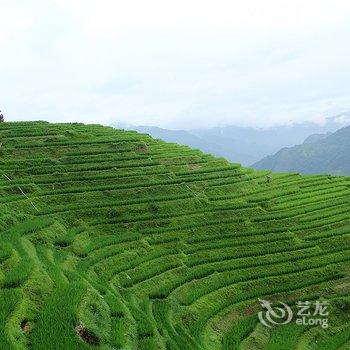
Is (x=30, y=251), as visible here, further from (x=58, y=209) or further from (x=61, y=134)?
(x=61, y=134)

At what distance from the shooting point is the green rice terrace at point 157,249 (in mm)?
18391

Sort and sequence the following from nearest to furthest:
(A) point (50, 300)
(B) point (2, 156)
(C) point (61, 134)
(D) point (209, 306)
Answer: (A) point (50, 300) < (D) point (209, 306) < (B) point (2, 156) < (C) point (61, 134)

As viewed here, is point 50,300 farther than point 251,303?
No

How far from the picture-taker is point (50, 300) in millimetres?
18234

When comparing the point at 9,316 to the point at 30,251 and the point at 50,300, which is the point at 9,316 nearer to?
the point at 50,300

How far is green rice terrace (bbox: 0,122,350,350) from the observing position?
18.4 metres

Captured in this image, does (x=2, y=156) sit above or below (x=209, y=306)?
above

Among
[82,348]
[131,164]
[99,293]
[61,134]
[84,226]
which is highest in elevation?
[61,134]

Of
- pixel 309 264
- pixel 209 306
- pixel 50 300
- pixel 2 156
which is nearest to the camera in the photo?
pixel 50 300

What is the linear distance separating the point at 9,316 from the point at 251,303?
42.6 ft

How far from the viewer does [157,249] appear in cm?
2858

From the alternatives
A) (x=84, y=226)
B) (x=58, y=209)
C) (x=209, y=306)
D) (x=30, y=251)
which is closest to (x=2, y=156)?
(x=58, y=209)

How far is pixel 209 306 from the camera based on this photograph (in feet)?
77.5

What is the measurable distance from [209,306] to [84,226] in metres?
10.7
